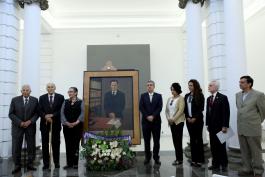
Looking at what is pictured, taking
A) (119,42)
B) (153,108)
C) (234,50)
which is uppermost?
(119,42)

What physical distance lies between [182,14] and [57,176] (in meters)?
7.95

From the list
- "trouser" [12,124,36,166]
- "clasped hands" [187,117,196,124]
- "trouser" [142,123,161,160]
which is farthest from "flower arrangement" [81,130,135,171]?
"clasped hands" [187,117,196,124]

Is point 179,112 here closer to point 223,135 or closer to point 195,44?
point 223,135

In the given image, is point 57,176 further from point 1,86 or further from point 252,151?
point 252,151

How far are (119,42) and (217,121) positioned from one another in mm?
6696

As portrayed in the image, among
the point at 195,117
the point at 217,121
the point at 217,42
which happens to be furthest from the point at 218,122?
the point at 217,42

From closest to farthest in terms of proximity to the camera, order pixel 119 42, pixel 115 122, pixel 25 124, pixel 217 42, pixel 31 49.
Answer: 1. pixel 25 124
2. pixel 115 122
3. pixel 217 42
4. pixel 31 49
5. pixel 119 42

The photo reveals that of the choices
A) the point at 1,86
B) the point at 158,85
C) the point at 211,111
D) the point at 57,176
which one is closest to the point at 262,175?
the point at 211,111

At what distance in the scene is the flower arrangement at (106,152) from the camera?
466 cm

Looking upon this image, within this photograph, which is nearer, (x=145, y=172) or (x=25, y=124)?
(x=145, y=172)

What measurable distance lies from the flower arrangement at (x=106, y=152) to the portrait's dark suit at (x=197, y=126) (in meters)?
1.17

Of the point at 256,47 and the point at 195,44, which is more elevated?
the point at 256,47

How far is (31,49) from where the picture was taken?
19.7 feet

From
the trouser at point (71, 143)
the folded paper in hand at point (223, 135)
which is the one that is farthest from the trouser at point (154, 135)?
the trouser at point (71, 143)
